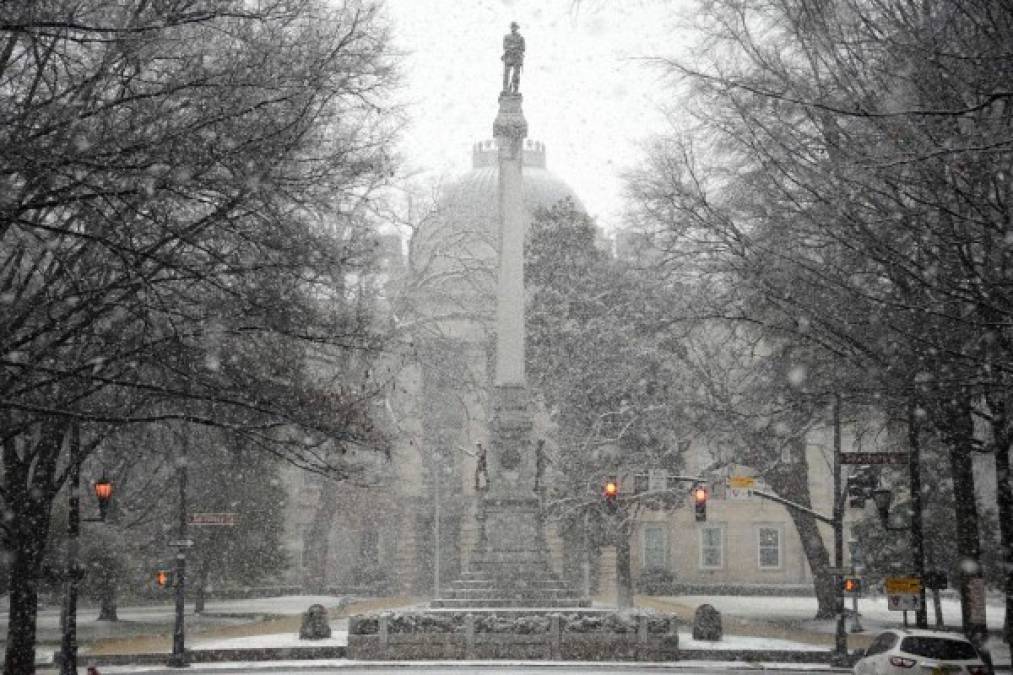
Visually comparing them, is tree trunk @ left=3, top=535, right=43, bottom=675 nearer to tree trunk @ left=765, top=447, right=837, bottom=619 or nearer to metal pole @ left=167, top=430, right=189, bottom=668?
metal pole @ left=167, top=430, right=189, bottom=668

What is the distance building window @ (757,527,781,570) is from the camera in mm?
66188

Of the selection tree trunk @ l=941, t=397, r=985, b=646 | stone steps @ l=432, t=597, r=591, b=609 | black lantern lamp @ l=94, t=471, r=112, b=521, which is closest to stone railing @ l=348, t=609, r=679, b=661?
stone steps @ l=432, t=597, r=591, b=609

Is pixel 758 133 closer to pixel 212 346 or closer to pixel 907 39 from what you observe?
pixel 907 39

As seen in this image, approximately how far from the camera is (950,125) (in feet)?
40.1

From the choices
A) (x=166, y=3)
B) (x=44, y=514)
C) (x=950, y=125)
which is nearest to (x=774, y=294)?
(x=950, y=125)

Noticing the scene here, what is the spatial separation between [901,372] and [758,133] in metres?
3.83

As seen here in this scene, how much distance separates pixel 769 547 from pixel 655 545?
Result: 5741 mm

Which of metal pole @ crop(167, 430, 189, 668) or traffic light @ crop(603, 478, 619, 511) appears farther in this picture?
traffic light @ crop(603, 478, 619, 511)

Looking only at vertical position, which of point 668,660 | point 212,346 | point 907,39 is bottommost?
point 668,660

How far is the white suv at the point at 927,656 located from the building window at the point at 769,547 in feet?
160

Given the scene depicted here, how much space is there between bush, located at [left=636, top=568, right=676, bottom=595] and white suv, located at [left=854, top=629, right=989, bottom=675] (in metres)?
45.6

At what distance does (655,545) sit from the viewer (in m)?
66.3

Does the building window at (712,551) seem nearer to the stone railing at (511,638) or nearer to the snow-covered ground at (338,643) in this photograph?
the snow-covered ground at (338,643)

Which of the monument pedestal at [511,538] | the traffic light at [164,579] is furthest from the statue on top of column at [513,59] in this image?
the traffic light at [164,579]
